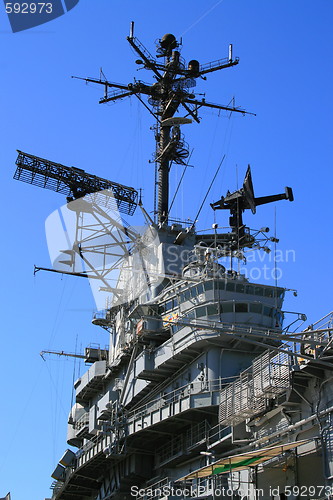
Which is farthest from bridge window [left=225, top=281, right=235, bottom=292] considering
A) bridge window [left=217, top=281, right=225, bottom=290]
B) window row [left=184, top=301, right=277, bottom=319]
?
window row [left=184, top=301, right=277, bottom=319]

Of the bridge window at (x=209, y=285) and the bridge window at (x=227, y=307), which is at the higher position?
the bridge window at (x=209, y=285)

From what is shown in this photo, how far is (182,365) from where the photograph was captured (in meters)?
36.8

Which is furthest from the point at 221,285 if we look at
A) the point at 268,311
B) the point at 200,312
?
the point at 268,311

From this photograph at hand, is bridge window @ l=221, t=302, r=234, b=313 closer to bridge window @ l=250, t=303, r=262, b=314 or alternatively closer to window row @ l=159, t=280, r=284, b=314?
window row @ l=159, t=280, r=284, b=314

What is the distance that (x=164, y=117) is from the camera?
50.1 metres

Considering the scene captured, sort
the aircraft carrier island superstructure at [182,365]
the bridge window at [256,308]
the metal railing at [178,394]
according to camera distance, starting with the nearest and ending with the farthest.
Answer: the aircraft carrier island superstructure at [182,365], the metal railing at [178,394], the bridge window at [256,308]

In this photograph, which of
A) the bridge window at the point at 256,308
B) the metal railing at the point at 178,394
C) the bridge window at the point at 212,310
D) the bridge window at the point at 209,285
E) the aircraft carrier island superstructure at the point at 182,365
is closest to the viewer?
the aircraft carrier island superstructure at the point at 182,365

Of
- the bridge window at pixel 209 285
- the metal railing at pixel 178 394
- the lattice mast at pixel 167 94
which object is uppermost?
the lattice mast at pixel 167 94

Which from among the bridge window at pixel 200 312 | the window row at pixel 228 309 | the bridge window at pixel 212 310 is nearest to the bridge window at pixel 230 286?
the window row at pixel 228 309

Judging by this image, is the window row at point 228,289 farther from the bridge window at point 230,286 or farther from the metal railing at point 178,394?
the metal railing at point 178,394

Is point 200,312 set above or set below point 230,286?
below

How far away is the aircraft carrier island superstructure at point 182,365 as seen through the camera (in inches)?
1061

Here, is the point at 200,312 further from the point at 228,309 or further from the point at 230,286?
the point at 230,286

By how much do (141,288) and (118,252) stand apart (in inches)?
206
